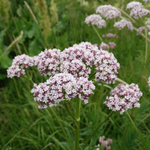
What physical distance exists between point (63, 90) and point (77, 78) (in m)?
0.18

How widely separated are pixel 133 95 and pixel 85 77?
1.58 ft

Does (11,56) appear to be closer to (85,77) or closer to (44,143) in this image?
(44,143)

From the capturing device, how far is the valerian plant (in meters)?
1.80

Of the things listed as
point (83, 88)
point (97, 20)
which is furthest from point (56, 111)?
point (83, 88)

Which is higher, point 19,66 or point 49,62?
point 19,66

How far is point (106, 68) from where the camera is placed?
2.01 m

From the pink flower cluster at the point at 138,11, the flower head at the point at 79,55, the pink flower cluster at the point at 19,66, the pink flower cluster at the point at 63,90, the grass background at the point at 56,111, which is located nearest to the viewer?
the pink flower cluster at the point at 63,90

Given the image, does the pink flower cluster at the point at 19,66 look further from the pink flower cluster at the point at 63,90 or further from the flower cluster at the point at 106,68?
the flower cluster at the point at 106,68

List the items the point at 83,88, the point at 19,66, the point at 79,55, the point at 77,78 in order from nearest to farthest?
1. the point at 83,88
2. the point at 77,78
3. the point at 79,55
4. the point at 19,66

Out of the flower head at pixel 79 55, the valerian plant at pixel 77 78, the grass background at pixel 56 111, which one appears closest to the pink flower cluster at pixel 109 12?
the grass background at pixel 56 111

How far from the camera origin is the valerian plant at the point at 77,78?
1805 millimetres

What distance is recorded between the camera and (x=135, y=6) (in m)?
3.18

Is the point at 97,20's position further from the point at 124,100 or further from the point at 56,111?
the point at 124,100

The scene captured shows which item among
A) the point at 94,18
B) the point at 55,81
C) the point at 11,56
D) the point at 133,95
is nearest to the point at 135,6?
the point at 94,18
